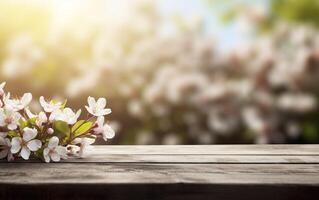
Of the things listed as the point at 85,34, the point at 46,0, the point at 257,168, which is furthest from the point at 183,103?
the point at 257,168

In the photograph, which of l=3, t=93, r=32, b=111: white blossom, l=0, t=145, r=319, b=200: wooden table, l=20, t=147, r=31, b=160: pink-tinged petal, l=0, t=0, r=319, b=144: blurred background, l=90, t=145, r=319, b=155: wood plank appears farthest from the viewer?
l=0, t=0, r=319, b=144: blurred background

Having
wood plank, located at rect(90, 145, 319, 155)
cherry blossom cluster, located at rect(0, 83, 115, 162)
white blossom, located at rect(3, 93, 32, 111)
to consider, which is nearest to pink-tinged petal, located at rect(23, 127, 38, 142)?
cherry blossom cluster, located at rect(0, 83, 115, 162)

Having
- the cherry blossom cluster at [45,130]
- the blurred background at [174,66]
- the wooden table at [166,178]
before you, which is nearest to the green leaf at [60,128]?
the cherry blossom cluster at [45,130]

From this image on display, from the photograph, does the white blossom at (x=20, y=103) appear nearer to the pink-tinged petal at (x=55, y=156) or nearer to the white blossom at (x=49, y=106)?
the white blossom at (x=49, y=106)

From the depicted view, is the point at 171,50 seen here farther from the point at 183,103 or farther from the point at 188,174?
the point at 188,174

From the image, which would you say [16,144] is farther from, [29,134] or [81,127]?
[81,127]

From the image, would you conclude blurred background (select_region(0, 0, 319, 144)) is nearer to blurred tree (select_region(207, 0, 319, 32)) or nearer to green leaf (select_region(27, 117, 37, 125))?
blurred tree (select_region(207, 0, 319, 32))
